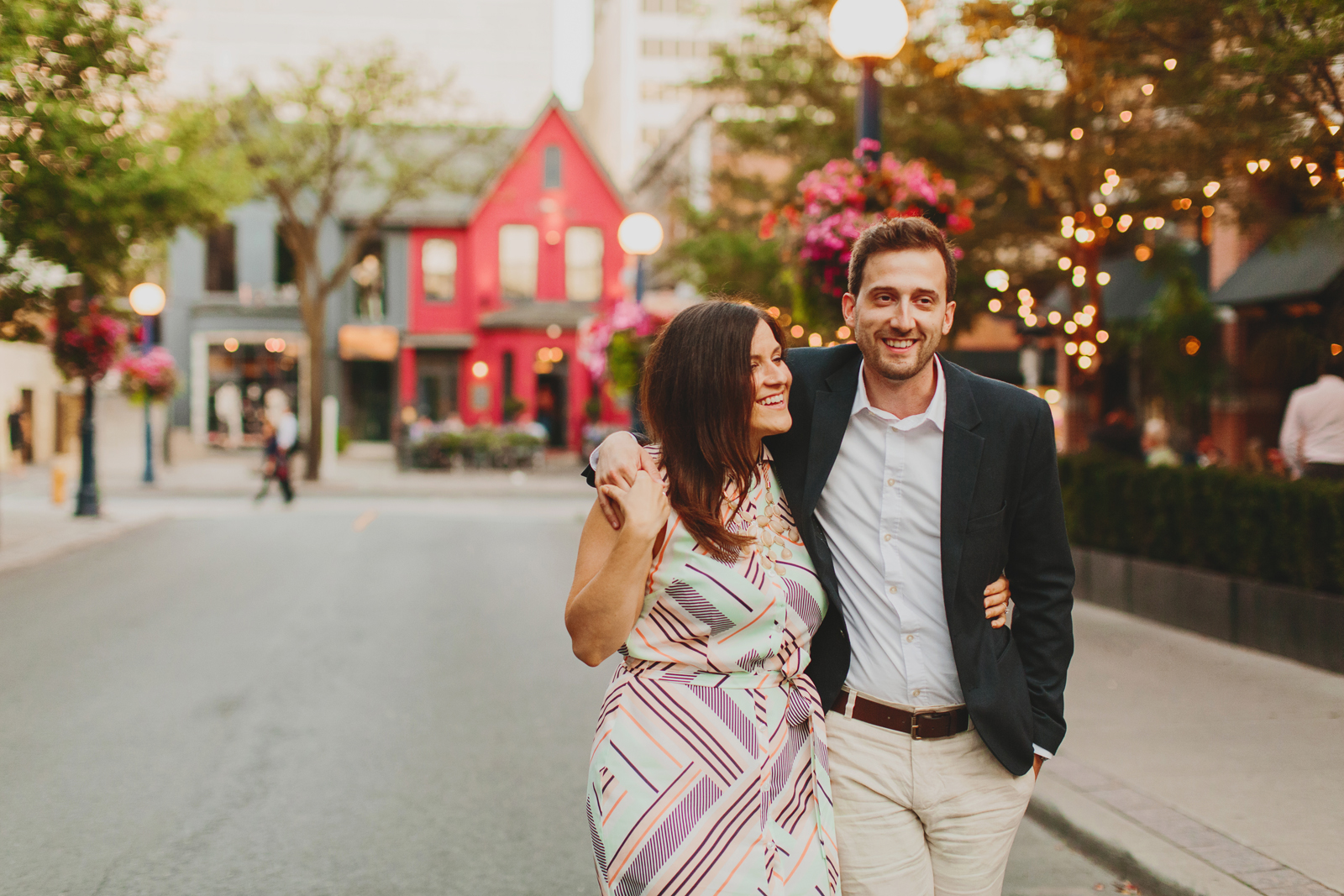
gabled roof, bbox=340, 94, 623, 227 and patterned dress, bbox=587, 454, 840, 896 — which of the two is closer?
patterned dress, bbox=587, 454, 840, 896

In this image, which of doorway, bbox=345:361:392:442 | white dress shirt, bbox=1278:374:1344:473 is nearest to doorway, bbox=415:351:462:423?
doorway, bbox=345:361:392:442

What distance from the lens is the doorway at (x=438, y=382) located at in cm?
3916

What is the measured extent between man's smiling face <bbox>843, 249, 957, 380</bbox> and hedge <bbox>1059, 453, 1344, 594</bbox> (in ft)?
20.1

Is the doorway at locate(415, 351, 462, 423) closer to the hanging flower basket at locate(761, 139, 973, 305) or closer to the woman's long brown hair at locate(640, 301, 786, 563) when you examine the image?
the hanging flower basket at locate(761, 139, 973, 305)

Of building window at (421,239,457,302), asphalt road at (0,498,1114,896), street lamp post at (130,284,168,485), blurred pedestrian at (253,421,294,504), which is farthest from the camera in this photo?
building window at (421,239,457,302)

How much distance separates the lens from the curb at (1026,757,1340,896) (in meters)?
4.31

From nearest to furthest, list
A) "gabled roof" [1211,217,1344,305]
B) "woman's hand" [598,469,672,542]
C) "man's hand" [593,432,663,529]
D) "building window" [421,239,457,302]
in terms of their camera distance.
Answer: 1. "woman's hand" [598,469,672,542]
2. "man's hand" [593,432,663,529]
3. "gabled roof" [1211,217,1344,305]
4. "building window" [421,239,457,302]

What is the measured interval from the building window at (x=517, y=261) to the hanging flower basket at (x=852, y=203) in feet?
103

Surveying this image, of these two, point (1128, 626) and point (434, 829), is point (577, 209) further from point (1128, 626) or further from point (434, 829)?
point (434, 829)

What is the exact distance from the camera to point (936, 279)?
9.11ft

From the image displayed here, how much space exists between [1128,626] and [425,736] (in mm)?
6263

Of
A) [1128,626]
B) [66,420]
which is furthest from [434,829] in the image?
[66,420]

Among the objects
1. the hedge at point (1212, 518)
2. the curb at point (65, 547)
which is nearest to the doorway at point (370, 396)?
the curb at point (65, 547)

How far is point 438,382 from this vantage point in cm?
3928
